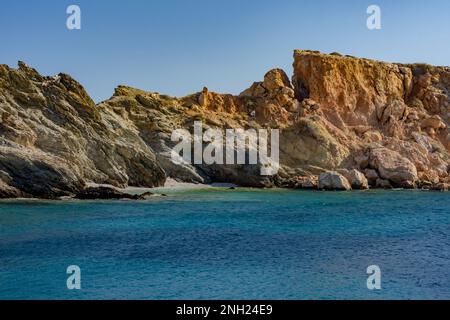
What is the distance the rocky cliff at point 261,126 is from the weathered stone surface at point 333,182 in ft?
0.35

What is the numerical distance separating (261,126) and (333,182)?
47.7 ft

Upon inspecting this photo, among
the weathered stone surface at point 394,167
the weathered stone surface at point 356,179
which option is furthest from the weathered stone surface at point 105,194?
the weathered stone surface at point 394,167

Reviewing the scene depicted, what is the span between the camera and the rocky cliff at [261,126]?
158 feet

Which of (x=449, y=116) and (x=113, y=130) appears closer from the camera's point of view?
(x=113, y=130)

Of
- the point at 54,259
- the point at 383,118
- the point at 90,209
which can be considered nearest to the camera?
the point at 54,259

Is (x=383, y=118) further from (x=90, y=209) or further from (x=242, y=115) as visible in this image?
(x=90, y=209)

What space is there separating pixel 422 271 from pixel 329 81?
57.4 meters

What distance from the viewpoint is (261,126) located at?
231ft

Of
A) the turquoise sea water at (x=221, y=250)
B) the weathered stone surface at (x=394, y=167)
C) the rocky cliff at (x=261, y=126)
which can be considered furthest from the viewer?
the weathered stone surface at (x=394, y=167)

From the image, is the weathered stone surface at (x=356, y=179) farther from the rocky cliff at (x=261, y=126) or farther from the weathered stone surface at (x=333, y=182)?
the weathered stone surface at (x=333, y=182)

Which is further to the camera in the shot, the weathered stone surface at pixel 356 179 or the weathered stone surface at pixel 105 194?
the weathered stone surface at pixel 356 179

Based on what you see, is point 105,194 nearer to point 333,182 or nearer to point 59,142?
point 59,142

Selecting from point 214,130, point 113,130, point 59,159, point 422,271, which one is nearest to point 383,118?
point 214,130

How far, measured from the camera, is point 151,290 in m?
18.8
